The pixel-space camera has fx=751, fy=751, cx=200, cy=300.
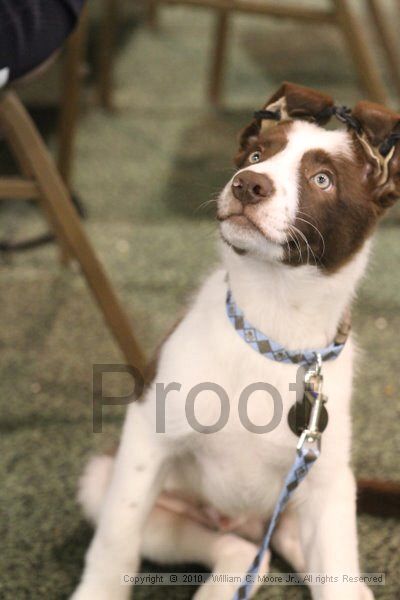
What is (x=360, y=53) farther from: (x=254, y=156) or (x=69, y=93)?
(x=254, y=156)

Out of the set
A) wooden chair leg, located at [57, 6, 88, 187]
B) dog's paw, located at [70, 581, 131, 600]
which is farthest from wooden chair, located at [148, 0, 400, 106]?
dog's paw, located at [70, 581, 131, 600]

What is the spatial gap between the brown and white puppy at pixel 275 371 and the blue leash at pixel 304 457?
1.5 inches

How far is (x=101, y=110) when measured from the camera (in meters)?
2.89

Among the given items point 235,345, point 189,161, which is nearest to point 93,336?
point 235,345

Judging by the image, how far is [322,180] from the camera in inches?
37.2

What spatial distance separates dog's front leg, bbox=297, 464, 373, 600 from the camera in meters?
1.00

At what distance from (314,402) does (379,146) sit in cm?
34

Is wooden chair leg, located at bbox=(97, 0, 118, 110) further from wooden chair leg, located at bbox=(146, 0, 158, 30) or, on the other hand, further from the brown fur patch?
the brown fur patch

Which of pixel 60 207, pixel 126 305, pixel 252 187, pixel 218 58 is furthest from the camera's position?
pixel 218 58

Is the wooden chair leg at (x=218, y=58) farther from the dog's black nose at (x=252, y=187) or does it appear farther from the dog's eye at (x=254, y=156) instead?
the dog's black nose at (x=252, y=187)

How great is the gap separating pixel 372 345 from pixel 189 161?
108 centimetres

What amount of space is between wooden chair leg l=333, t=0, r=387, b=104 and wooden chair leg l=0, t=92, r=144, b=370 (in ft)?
3.67

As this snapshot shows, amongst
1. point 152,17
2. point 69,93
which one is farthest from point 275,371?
point 152,17

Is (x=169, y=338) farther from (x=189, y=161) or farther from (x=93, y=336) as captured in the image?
(x=189, y=161)
